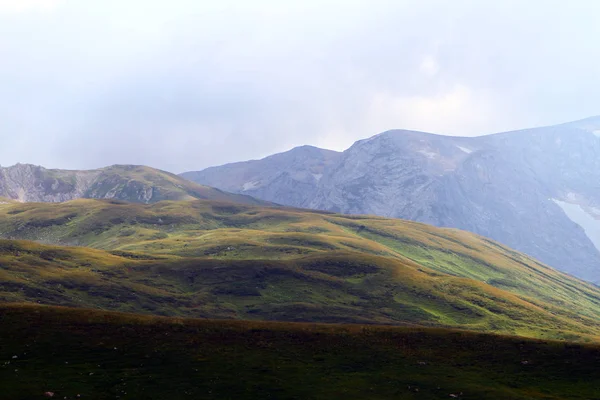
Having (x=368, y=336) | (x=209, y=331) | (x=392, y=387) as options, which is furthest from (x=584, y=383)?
(x=209, y=331)

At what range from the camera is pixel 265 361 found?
75.6 meters

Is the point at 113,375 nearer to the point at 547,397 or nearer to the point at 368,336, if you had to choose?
the point at 368,336

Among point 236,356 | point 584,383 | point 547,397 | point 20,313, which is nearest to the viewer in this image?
point 547,397

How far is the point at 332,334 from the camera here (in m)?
89.6

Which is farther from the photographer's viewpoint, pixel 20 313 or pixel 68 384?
pixel 20 313

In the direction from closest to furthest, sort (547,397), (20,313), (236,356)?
1. (547,397)
2. (236,356)
3. (20,313)

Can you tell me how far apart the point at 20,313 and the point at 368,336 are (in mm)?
50870

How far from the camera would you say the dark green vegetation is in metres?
64.3

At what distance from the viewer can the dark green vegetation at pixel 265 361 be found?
211 feet

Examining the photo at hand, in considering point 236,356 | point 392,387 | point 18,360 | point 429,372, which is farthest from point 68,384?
point 429,372

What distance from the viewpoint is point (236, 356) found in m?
76.6

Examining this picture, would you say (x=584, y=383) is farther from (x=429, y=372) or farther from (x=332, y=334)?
(x=332, y=334)

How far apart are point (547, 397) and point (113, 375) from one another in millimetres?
48096

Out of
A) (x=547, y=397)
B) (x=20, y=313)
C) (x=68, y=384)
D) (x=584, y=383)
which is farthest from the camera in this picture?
(x=20, y=313)
